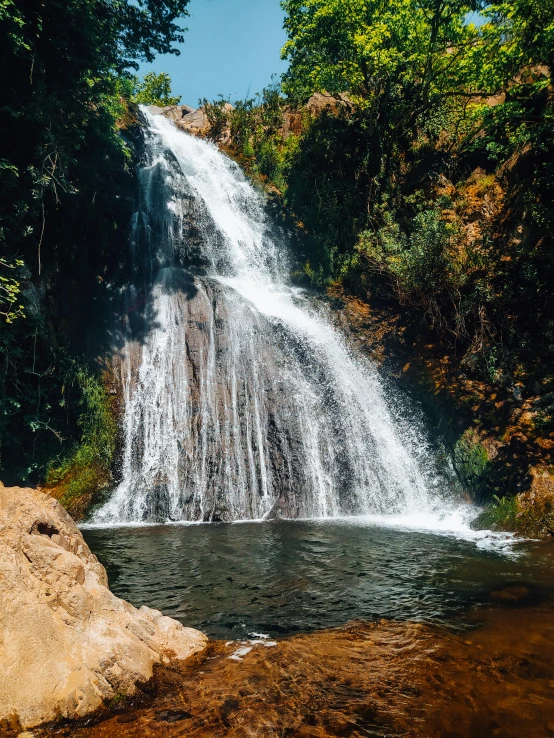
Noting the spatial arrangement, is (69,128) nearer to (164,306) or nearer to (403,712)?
(164,306)

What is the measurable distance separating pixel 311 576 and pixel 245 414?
6467mm

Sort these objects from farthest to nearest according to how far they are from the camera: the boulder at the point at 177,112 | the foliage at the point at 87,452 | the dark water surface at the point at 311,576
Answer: the boulder at the point at 177,112 → the foliage at the point at 87,452 → the dark water surface at the point at 311,576

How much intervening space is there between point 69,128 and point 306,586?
12.2 m

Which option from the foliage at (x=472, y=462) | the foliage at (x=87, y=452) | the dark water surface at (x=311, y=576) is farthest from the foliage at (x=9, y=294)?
the foliage at (x=472, y=462)

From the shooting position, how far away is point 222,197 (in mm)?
20781

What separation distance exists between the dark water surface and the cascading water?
196cm

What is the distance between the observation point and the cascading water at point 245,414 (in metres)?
11.3

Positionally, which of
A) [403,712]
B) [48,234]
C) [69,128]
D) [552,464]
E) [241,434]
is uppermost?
[69,128]

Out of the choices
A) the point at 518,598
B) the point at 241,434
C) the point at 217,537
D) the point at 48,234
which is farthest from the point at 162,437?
the point at 518,598

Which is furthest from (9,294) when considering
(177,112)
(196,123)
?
(177,112)

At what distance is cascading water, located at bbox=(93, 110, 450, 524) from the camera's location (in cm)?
1129

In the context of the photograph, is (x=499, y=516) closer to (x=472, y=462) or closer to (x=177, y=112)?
(x=472, y=462)

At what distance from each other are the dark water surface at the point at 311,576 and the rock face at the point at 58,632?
4.27ft

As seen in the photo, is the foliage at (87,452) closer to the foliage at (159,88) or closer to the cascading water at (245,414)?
the cascading water at (245,414)
